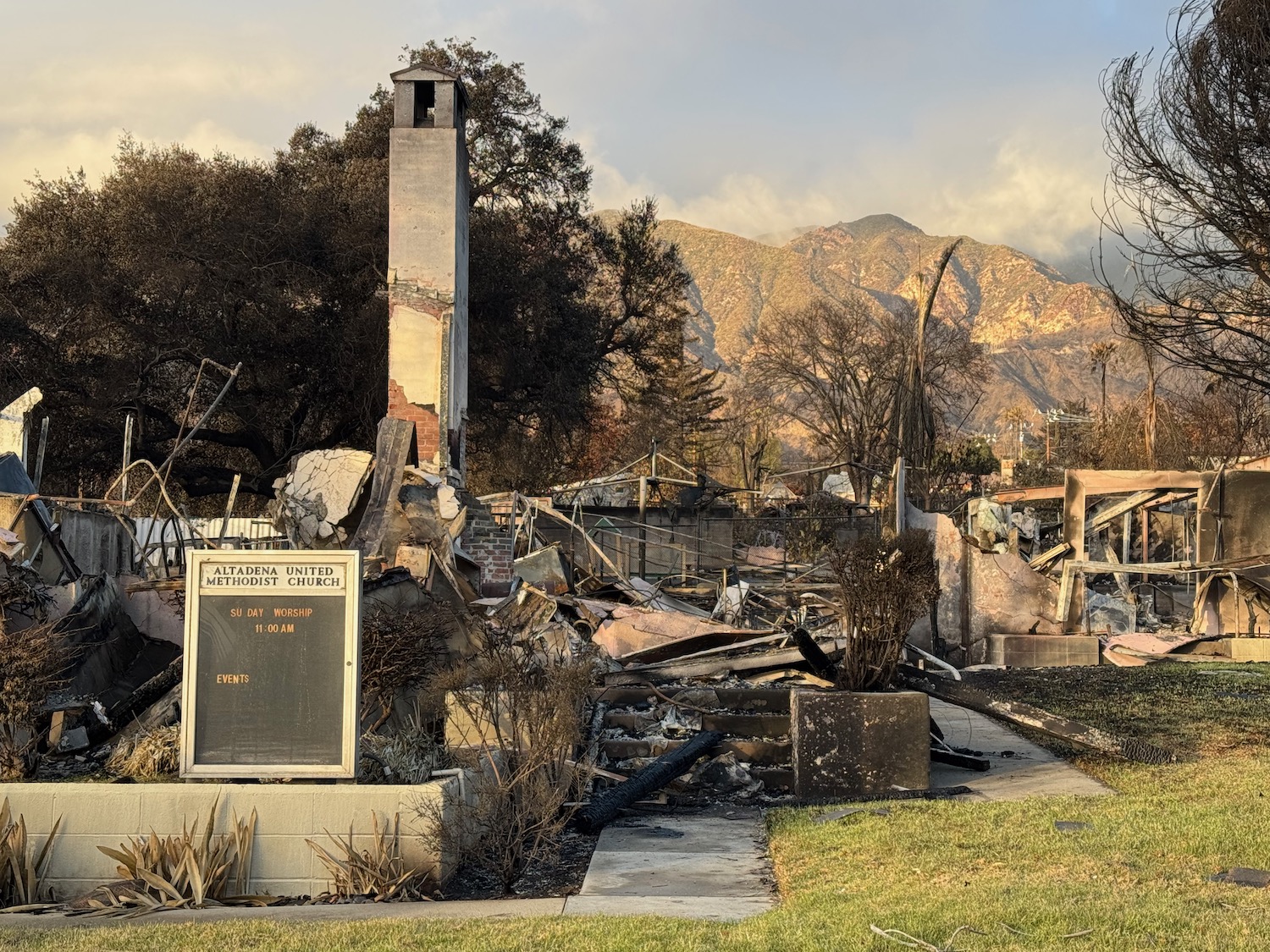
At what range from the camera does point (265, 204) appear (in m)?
29.3

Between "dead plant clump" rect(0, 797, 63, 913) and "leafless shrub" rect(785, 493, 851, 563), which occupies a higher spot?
"leafless shrub" rect(785, 493, 851, 563)

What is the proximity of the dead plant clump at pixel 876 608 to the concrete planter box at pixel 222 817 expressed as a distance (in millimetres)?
3996

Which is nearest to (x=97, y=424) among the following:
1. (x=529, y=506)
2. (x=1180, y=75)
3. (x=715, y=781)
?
(x=529, y=506)

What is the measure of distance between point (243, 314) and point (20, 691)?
21910mm

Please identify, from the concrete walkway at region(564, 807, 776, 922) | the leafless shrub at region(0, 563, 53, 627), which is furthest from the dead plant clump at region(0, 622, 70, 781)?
the concrete walkway at region(564, 807, 776, 922)

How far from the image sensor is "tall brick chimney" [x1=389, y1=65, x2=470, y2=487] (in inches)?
949

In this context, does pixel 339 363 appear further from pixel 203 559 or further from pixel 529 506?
pixel 203 559

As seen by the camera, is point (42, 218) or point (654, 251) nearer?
point (42, 218)

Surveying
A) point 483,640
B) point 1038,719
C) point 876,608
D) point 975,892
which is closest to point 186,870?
point 483,640

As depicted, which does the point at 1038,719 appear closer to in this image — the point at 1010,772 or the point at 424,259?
the point at 1010,772

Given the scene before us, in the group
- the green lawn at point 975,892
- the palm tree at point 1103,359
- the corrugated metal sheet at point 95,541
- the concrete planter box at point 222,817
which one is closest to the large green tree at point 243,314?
the corrugated metal sheet at point 95,541

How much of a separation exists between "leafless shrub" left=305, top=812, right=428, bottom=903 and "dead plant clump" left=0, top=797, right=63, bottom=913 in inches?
65.0

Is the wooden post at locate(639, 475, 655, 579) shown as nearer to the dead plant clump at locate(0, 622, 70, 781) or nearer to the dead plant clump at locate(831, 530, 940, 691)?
the dead plant clump at locate(831, 530, 940, 691)

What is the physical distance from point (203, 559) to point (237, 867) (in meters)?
1.98
